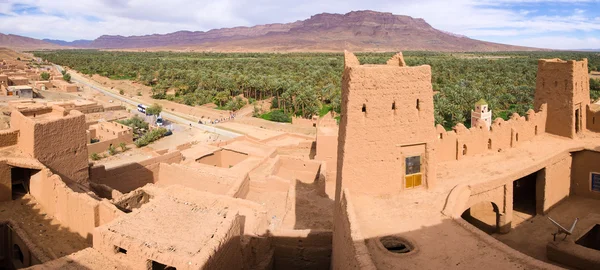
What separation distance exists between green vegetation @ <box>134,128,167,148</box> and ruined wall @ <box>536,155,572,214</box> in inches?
1170

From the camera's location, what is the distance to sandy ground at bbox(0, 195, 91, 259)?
10.1m

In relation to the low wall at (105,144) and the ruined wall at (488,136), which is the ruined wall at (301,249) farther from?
the low wall at (105,144)

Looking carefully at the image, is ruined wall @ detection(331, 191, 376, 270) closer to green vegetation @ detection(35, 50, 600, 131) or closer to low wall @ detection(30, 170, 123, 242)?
low wall @ detection(30, 170, 123, 242)

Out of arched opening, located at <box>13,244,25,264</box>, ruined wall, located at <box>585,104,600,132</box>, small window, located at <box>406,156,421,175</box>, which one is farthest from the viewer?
ruined wall, located at <box>585,104,600,132</box>

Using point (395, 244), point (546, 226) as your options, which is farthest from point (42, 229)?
point (546, 226)

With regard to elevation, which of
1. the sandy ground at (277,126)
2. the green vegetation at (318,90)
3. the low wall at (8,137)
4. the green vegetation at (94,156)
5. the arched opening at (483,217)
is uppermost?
the green vegetation at (318,90)

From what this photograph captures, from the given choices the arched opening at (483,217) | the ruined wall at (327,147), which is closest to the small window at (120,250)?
the arched opening at (483,217)

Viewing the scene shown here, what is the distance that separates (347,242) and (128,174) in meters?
12.0

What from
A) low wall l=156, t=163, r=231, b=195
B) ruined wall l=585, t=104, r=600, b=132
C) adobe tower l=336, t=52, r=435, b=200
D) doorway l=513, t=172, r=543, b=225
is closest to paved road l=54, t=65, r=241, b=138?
low wall l=156, t=163, r=231, b=195

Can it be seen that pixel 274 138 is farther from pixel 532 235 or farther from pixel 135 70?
pixel 135 70

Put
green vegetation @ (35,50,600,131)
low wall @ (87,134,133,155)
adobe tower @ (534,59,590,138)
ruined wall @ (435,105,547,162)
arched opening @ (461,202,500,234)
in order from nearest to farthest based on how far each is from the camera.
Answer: arched opening @ (461,202,500,234) < ruined wall @ (435,105,547,162) < adobe tower @ (534,59,590,138) < low wall @ (87,134,133,155) < green vegetation @ (35,50,600,131)

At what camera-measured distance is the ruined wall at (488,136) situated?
13797mm

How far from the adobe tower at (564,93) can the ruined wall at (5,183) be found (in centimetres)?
1894

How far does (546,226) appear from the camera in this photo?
13.5m
